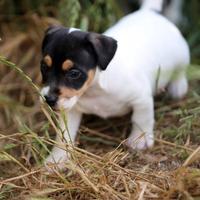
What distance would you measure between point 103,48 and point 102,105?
1.63 feet

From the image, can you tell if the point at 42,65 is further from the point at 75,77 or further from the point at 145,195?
the point at 145,195

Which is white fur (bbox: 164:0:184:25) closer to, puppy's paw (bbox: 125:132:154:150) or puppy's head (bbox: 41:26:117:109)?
puppy's paw (bbox: 125:132:154:150)

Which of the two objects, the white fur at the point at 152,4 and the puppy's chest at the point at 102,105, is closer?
the puppy's chest at the point at 102,105

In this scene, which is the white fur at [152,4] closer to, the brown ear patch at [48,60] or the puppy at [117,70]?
the puppy at [117,70]

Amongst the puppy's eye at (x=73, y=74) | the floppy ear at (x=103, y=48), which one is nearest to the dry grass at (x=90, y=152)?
the puppy's eye at (x=73, y=74)

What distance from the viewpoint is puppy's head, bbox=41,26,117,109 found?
3.21 meters

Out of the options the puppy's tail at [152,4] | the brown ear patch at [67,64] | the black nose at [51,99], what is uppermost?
the brown ear patch at [67,64]

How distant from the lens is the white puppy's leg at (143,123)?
3678 mm

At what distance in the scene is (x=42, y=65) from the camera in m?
3.29

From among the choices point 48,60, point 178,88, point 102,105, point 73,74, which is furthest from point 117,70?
point 178,88

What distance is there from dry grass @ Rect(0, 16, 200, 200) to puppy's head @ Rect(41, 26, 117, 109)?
0.16 m

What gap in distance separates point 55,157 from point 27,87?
A: 3.29 feet

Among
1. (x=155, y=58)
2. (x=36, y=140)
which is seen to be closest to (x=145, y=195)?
(x=36, y=140)

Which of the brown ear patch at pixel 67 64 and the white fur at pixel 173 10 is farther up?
the brown ear patch at pixel 67 64
